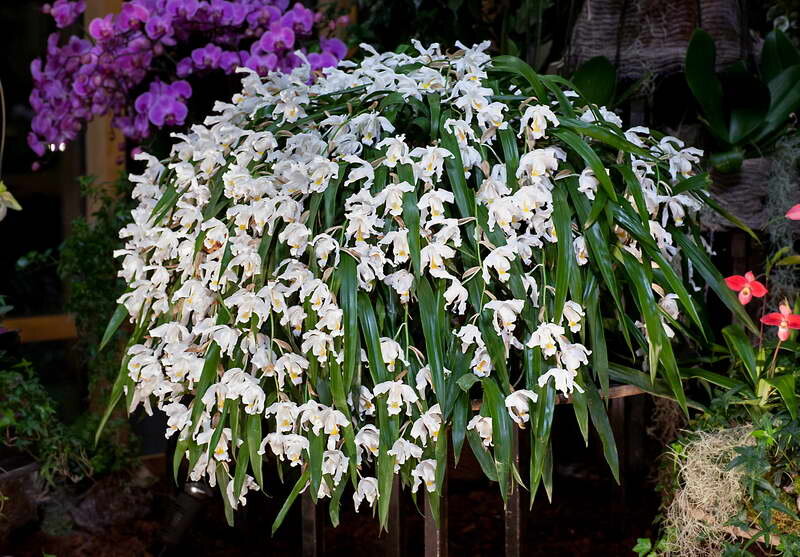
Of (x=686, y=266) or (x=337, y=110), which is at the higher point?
(x=337, y=110)

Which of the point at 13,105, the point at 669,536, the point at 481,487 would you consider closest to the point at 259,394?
the point at 669,536

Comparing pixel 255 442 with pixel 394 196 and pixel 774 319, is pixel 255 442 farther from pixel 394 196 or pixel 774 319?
pixel 774 319

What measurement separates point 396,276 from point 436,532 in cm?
42

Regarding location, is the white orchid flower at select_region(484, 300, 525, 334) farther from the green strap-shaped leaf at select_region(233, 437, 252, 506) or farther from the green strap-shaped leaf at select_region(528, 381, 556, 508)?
the green strap-shaped leaf at select_region(233, 437, 252, 506)

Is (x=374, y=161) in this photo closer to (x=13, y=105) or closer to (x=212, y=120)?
(x=212, y=120)

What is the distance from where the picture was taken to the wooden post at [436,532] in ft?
4.58

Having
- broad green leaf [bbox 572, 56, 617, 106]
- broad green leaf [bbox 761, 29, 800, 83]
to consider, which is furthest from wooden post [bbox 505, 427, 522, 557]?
broad green leaf [bbox 761, 29, 800, 83]

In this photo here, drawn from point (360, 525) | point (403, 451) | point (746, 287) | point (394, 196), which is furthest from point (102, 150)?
point (746, 287)

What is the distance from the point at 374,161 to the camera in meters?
1.33

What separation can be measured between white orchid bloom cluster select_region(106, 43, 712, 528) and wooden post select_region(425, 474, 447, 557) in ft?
0.38

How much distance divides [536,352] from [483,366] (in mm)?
86

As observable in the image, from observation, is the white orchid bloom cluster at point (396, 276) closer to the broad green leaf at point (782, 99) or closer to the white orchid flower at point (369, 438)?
the white orchid flower at point (369, 438)

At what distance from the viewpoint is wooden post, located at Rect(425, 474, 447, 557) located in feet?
4.58

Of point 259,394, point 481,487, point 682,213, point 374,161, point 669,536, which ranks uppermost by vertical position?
point 374,161
